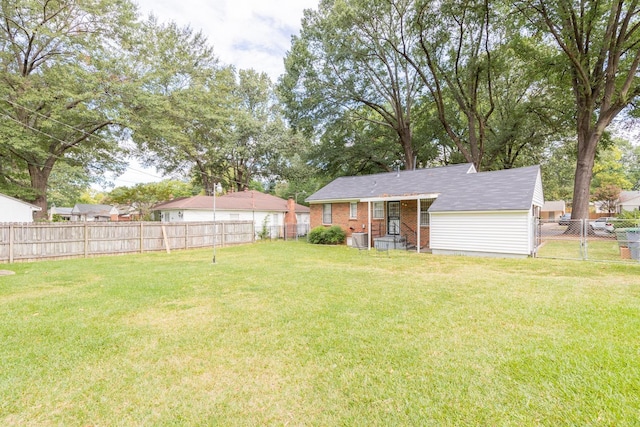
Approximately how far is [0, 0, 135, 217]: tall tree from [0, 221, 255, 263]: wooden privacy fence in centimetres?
720

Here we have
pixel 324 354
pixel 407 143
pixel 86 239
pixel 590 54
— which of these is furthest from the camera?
pixel 407 143

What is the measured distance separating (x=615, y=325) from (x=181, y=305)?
7.06 m

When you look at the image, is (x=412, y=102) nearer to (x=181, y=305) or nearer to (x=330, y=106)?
(x=330, y=106)

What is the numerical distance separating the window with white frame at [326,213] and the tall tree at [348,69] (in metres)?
7.52

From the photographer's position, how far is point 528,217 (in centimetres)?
1078

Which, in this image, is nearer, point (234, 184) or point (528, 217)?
point (528, 217)

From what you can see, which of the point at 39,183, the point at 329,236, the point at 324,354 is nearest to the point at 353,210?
the point at 329,236

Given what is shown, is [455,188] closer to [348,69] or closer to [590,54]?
[590,54]

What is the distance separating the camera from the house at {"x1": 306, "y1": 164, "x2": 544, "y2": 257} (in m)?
11.3

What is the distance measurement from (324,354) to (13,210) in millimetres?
20259

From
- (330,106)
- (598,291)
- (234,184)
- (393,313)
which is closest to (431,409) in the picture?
(393,313)

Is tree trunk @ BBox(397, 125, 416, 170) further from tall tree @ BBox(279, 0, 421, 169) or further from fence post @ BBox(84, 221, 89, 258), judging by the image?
fence post @ BBox(84, 221, 89, 258)

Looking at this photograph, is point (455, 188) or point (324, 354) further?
point (455, 188)

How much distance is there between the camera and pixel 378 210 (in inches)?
635
